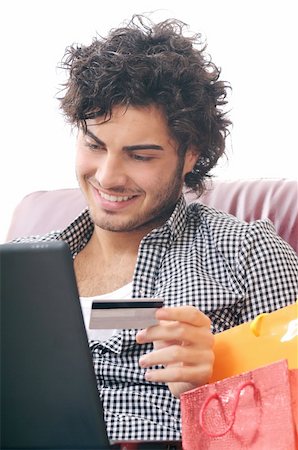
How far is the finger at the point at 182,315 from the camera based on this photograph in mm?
1034

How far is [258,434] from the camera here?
3.06 feet

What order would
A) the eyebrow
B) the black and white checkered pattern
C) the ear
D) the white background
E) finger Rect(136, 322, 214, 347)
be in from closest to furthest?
finger Rect(136, 322, 214, 347)
the black and white checkered pattern
the eyebrow
the ear
the white background

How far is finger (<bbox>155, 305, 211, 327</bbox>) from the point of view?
103 cm

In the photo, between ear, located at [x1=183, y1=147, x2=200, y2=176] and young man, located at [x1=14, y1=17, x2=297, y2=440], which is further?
ear, located at [x1=183, y1=147, x2=200, y2=176]

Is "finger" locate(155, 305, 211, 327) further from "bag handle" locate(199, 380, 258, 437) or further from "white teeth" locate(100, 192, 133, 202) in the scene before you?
"white teeth" locate(100, 192, 133, 202)

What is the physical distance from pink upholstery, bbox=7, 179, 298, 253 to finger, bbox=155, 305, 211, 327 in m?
0.48

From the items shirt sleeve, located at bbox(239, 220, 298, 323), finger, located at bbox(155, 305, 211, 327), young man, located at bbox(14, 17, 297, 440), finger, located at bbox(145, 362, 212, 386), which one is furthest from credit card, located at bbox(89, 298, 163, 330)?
shirt sleeve, located at bbox(239, 220, 298, 323)

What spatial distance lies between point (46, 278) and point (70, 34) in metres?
1.59

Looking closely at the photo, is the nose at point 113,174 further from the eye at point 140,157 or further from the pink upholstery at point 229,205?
the pink upholstery at point 229,205

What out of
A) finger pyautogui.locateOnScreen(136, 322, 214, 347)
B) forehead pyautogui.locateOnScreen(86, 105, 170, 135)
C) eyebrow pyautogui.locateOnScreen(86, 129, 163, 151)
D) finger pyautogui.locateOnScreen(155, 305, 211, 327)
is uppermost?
forehead pyautogui.locateOnScreen(86, 105, 170, 135)

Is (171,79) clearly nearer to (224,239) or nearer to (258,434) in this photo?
(224,239)

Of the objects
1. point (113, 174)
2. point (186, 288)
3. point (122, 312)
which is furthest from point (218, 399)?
point (113, 174)

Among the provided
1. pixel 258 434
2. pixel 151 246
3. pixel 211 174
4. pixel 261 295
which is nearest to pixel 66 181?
pixel 211 174

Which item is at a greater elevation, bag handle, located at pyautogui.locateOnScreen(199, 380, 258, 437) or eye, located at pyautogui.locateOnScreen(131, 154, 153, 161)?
eye, located at pyautogui.locateOnScreen(131, 154, 153, 161)
